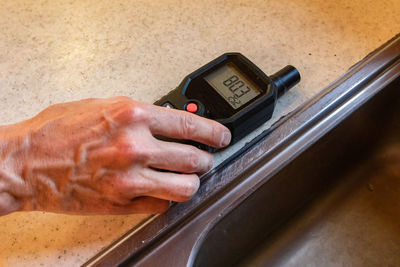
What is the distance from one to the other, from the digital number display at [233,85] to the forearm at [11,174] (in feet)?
1.04

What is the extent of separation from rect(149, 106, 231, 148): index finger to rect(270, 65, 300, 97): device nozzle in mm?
154

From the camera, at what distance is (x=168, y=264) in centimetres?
56

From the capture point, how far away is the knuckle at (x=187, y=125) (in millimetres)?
539

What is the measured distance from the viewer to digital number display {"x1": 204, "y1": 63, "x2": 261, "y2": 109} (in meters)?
0.61

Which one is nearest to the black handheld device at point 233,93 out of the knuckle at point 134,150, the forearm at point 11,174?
the knuckle at point 134,150

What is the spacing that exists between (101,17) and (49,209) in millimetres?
442

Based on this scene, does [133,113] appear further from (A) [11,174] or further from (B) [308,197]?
(B) [308,197]

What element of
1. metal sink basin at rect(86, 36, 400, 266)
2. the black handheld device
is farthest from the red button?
metal sink basin at rect(86, 36, 400, 266)

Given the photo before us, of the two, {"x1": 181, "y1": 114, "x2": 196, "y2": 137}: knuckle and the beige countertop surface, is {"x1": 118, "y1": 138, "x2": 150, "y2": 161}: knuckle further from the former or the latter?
the beige countertop surface

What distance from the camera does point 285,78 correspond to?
2.14 ft

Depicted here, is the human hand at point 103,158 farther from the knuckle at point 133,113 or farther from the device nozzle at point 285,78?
the device nozzle at point 285,78

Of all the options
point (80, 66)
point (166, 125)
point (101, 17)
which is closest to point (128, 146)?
point (166, 125)

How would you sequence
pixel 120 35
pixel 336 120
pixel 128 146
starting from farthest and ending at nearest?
pixel 120 35 < pixel 336 120 < pixel 128 146

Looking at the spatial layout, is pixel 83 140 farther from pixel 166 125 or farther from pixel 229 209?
pixel 229 209
